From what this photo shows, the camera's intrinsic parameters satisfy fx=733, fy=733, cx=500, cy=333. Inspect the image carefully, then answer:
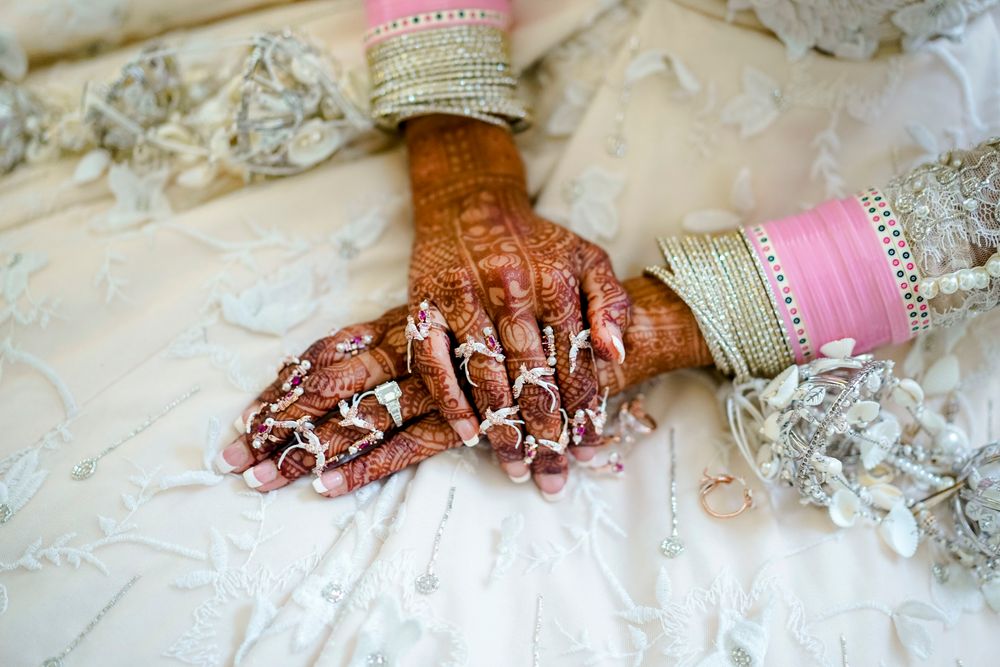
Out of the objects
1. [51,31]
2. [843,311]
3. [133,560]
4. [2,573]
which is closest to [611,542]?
[843,311]

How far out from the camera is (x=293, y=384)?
0.87m

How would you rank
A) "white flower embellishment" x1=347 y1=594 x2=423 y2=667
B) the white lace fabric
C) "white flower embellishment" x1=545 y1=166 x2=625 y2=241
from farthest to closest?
"white flower embellishment" x1=545 y1=166 x2=625 y2=241 → the white lace fabric → "white flower embellishment" x1=347 y1=594 x2=423 y2=667

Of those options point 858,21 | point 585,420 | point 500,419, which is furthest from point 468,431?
point 858,21

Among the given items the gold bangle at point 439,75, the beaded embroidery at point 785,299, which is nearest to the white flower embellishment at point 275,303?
the gold bangle at point 439,75

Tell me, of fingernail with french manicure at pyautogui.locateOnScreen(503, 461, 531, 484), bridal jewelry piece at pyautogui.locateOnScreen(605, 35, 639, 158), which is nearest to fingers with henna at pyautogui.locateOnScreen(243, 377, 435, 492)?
fingernail with french manicure at pyautogui.locateOnScreen(503, 461, 531, 484)

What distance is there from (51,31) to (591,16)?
803 millimetres

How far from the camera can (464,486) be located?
862 millimetres

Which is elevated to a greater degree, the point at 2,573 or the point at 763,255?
the point at 763,255

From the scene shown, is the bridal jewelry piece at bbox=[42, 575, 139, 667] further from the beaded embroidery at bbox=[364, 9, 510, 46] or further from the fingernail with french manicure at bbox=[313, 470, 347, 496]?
the beaded embroidery at bbox=[364, 9, 510, 46]

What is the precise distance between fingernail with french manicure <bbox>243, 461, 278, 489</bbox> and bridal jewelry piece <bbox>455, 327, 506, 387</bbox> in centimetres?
24

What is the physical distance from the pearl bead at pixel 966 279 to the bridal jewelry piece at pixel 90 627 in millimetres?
941

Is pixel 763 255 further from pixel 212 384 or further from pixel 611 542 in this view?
pixel 212 384

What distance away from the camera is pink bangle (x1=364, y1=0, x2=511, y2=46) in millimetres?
1002

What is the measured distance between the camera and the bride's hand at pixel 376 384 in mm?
835
